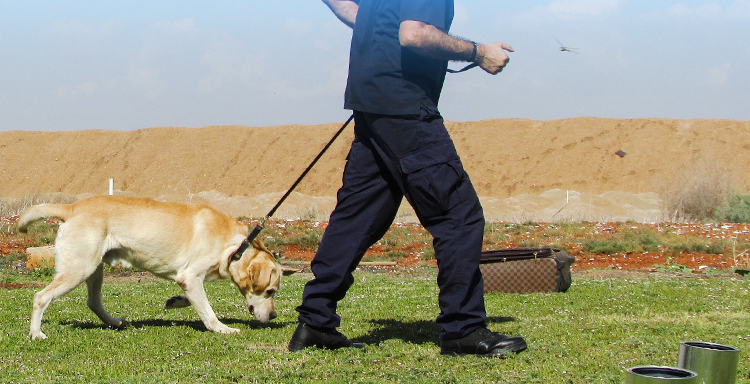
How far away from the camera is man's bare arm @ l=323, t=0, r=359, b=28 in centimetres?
503

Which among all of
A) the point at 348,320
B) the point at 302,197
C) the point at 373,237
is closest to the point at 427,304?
the point at 348,320

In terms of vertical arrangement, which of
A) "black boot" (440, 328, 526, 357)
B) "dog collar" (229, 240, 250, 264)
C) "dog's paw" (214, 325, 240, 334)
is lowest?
"dog's paw" (214, 325, 240, 334)

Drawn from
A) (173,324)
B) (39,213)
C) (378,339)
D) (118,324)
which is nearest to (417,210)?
(378,339)

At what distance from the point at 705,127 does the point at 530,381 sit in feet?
226

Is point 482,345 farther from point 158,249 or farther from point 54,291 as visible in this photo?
point 54,291

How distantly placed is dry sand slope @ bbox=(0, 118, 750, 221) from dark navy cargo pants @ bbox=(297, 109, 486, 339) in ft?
175

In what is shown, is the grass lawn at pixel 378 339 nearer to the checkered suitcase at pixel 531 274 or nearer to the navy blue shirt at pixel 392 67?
the checkered suitcase at pixel 531 274

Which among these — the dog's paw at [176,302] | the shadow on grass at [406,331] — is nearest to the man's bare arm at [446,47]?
the shadow on grass at [406,331]

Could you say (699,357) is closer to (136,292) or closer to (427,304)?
(427,304)

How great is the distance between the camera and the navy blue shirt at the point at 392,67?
4.46 m

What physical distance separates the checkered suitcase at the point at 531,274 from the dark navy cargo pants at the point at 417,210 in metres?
4.02

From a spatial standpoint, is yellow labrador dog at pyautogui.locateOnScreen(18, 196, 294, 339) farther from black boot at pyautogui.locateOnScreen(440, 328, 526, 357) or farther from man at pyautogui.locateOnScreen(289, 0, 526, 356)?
black boot at pyautogui.locateOnScreen(440, 328, 526, 357)

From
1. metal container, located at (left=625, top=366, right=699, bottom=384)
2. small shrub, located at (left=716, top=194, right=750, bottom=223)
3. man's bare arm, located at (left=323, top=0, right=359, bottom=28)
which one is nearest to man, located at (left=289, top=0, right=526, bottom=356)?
man's bare arm, located at (left=323, top=0, right=359, bottom=28)

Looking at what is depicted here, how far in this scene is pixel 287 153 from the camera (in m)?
71.0
